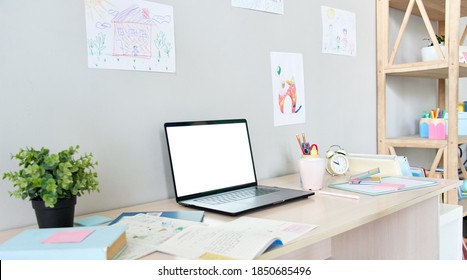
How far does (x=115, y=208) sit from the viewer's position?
1.10 meters

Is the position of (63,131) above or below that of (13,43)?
below

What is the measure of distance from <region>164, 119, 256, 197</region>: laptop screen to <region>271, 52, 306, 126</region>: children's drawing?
0.26 metres

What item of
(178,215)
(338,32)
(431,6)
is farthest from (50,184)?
(431,6)

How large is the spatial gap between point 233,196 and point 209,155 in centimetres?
14

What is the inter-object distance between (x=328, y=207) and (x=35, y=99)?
749 mm

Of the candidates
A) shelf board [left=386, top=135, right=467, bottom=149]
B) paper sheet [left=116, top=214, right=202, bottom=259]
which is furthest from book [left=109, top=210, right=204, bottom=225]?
shelf board [left=386, top=135, right=467, bottom=149]

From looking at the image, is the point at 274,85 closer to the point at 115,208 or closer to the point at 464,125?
the point at 115,208

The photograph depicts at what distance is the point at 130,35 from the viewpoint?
1127 millimetres

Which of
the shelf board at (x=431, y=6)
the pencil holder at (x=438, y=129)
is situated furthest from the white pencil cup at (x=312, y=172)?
the shelf board at (x=431, y=6)

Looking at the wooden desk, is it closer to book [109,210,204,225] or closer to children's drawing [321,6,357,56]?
book [109,210,204,225]

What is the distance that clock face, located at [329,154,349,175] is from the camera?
147 centimetres

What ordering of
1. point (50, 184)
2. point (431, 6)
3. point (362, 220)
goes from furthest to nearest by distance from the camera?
point (431, 6) < point (362, 220) < point (50, 184)

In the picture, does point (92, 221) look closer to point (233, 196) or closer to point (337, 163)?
point (233, 196)
